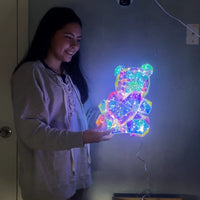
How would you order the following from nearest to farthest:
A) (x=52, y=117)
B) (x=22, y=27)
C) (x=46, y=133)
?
1. (x=46, y=133)
2. (x=52, y=117)
3. (x=22, y=27)

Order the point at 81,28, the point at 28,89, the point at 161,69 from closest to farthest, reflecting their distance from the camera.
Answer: the point at 28,89 < the point at 81,28 < the point at 161,69

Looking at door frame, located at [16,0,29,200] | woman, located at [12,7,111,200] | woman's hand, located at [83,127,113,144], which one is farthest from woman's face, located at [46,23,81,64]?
woman's hand, located at [83,127,113,144]

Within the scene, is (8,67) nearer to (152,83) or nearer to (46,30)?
(46,30)

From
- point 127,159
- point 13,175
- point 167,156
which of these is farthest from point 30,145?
point 167,156

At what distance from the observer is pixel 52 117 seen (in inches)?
54.6

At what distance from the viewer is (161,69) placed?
5.49 feet

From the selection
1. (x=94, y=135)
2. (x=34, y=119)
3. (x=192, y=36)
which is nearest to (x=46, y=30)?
(x=34, y=119)

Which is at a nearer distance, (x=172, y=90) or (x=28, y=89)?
(x=28, y=89)

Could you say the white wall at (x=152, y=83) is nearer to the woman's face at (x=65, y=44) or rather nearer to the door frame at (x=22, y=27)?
the door frame at (x=22, y=27)

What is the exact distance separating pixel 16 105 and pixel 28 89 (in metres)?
0.09

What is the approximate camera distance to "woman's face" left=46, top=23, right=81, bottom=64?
146 cm

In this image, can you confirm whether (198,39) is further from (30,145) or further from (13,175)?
(13,175)

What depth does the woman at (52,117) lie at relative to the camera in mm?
1261

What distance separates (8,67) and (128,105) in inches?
29.7
